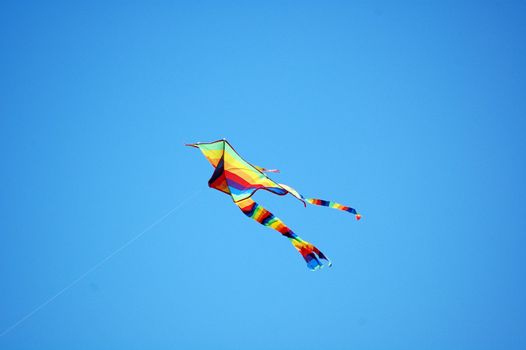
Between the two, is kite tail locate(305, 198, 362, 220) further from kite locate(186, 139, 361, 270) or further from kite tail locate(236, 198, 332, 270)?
kite tail locate(236, 198, 332, 270)

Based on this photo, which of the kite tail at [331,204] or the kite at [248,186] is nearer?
the kite at [248,186]

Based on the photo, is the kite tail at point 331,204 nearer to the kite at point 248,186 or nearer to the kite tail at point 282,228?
the kite at point 248,186

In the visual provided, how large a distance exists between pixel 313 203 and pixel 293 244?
3.63ft

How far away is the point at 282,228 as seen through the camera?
18.5 ft

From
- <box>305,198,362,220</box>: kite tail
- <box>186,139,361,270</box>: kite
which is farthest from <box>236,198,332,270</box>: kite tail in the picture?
<box>305,198,362,220</box>: kite tail

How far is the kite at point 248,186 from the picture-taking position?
5402mm

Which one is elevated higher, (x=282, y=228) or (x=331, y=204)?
(x=331, y=204)

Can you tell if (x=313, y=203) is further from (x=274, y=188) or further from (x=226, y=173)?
(x=226, y=173)

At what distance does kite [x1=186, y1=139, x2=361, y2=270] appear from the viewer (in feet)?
17.7

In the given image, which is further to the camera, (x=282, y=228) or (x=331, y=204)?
(x=331, y=204)

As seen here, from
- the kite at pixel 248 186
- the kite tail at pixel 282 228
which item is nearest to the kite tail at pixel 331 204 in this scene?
the kite at pixel 248 186

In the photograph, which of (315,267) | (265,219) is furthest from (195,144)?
(315,267)

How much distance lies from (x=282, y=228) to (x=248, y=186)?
1298 mm

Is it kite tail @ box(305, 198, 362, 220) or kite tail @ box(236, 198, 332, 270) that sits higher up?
kite tail @ box(305, 198, 362, 220)
